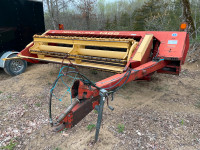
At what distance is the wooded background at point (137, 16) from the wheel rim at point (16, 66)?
4.38m

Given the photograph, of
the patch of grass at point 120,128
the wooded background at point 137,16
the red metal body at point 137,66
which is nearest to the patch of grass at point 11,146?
the red metal body at point 137,66

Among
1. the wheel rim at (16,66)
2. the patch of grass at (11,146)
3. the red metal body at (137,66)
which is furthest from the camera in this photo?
the wheel rim at (16,66)

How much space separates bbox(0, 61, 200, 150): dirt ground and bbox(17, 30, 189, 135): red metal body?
78 cm

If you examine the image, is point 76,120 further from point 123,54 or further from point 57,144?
point 123,54

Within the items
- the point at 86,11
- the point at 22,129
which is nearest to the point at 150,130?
the point at 22,129

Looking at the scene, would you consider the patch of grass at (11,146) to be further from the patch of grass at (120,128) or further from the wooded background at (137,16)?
the wooded background at (137,16)

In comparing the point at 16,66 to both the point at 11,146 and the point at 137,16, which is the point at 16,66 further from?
the point at 137,16

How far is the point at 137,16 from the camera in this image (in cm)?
1359

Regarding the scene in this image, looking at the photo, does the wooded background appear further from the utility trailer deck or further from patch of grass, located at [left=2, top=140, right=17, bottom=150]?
patch of grass, located at [left=2, top=140, right=17, bottom=150]

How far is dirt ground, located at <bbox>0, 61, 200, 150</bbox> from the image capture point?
8.55 feet

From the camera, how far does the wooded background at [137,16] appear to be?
29.1 ft

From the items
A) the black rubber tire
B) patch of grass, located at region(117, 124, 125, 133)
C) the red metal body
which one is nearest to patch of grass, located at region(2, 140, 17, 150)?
the red metal body

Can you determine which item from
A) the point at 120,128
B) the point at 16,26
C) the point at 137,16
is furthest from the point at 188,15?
the point at 16,26

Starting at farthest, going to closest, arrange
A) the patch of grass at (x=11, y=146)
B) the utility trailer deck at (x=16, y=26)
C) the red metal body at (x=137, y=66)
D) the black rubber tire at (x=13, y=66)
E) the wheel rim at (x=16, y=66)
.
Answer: the utility trailer deck at (x=16, y=26), the wheel rim at (x=16, y=66), the black rubber tire at (x=13, y=66), the patch of grass at (x=11, y=146), the red metal body at (x=137, y=66)
